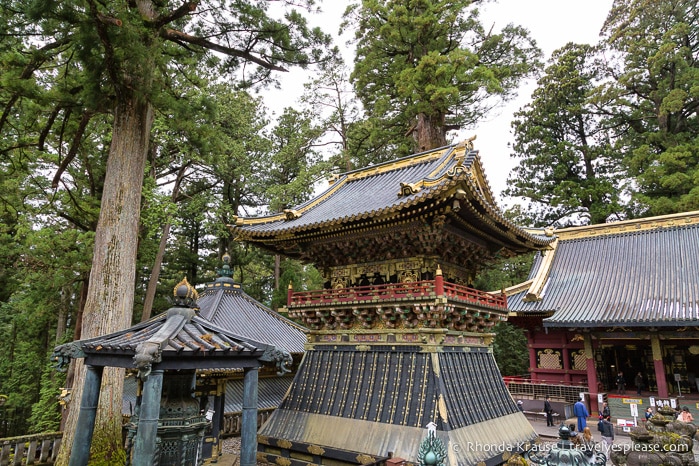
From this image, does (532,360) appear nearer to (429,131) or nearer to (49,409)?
(429,131)

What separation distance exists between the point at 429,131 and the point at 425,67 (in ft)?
10.3

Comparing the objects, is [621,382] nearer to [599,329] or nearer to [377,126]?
[599,329]

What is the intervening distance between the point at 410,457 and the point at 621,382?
43.7ft

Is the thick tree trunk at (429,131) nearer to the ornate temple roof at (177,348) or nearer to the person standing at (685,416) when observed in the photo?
the person standing at (685,416)

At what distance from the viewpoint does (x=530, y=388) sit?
18625 millimetres

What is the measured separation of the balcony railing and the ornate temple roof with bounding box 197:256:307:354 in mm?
3129

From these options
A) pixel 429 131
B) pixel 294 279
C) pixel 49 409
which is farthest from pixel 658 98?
pixel 49 409

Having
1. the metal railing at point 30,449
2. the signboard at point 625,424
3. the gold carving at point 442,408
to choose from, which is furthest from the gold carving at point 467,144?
the metal railing at point 30,449

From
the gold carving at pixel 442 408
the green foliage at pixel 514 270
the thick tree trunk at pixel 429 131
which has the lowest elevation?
the gold carving at pixel 442 408

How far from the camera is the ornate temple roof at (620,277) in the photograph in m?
15.5

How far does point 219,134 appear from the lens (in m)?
14.4

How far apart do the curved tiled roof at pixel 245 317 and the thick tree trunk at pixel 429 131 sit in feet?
35.3

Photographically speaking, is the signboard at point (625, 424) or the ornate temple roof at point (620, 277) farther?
the ornate temple roof at point (620, 277)

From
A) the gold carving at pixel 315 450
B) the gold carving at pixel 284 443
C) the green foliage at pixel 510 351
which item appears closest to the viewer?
the gold carving at pixel 315 450
